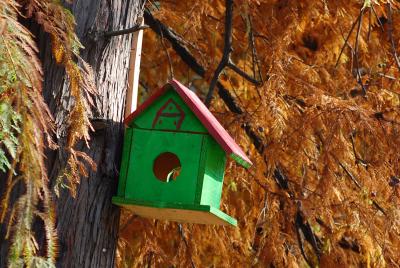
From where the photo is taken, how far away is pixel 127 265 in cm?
450

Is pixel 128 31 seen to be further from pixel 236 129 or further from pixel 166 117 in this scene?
pixel 236 129

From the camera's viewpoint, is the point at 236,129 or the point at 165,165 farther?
the point at 236,129

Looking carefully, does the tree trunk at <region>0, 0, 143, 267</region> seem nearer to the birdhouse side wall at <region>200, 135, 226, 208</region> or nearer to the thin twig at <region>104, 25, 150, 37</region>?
the thin twig at <region>104, 25, 150, 37</region>

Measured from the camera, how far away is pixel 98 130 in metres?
3.09

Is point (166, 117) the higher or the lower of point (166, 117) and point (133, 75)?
the lower

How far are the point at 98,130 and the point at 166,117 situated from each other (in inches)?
10.5

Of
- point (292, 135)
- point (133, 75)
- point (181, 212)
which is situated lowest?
point (181, 212)

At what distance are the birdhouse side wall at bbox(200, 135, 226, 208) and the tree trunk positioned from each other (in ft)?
1.10

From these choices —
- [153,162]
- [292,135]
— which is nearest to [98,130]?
[153,162]

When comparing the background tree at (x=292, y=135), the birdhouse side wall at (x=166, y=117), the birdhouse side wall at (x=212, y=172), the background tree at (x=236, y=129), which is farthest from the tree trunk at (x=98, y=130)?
the background tree at (x=292, y=135)

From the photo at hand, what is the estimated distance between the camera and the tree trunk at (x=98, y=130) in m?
2.98

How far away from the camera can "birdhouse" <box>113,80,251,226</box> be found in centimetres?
309

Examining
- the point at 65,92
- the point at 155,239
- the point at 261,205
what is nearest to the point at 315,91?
the point at 261,205

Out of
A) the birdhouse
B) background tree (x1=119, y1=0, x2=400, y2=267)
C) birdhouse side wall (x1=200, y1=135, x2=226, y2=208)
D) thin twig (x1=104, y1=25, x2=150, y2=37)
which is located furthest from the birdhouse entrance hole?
background tree (x1=119, y1=0, x2=400, y2=267)
